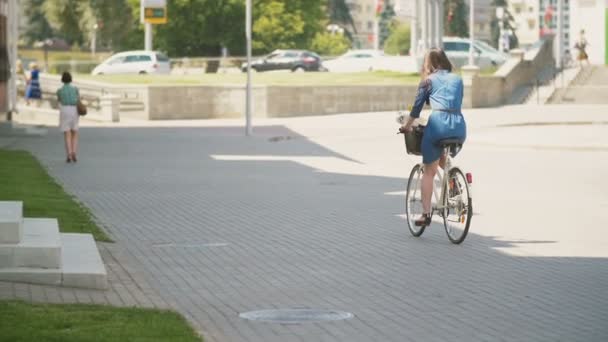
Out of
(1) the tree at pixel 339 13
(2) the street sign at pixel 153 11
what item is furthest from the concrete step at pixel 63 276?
A: (1) the tree at pixel 339 13

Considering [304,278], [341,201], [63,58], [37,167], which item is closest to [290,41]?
[63,58]

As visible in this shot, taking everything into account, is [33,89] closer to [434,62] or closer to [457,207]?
[434,62]

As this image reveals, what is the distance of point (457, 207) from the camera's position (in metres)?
13.7

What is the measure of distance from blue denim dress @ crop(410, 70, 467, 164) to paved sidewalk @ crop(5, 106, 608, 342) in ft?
3.06

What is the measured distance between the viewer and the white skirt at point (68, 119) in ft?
90.9

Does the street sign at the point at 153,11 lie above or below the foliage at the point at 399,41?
above

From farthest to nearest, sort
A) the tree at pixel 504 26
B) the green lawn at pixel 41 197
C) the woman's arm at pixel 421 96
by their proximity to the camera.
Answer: the tree at pixel 504 26, the green lawn at pixel 41 197, the woman's arm at pixel 421 96

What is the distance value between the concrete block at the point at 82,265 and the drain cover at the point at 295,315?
1.44 m

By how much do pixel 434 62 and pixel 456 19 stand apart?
426 feet

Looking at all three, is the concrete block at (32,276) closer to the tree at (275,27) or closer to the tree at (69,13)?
the tree at (275,27)

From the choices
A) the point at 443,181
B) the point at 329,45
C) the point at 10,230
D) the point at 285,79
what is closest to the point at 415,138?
the point at 443,181

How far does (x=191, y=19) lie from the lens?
269ft

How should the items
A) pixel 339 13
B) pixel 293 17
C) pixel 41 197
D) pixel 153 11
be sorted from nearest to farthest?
pixel 41 197
pixel 153 11
pixel 293 17
pixel 339 13

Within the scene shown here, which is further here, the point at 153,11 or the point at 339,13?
the point at 339,13
